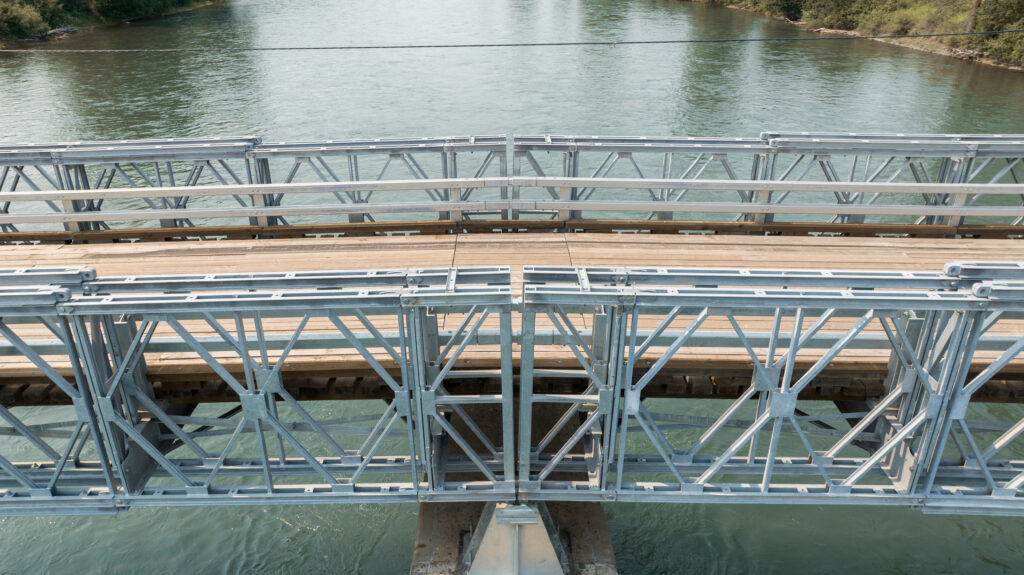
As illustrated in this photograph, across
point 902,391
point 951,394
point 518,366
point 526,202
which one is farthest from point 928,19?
point 518,366

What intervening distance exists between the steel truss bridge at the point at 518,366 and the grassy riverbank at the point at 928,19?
50.5m

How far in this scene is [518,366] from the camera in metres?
9.15

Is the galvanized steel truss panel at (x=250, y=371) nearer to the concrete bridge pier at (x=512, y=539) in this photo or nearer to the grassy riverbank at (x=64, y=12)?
the concrete bridge pier at (x=512, y=539)

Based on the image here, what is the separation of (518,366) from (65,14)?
237ft

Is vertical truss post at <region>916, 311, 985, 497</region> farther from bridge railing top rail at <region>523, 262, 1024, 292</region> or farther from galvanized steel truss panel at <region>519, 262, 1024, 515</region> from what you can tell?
bridge railing top rail at <region>523, 262, 1024, 292</region>

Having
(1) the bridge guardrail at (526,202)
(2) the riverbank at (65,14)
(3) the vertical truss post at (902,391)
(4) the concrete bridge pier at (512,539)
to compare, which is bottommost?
(4) the concrete bridge pier at (512,539)

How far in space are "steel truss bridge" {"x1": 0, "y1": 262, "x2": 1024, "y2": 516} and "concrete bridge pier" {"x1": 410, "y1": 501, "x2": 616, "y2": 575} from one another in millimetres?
503

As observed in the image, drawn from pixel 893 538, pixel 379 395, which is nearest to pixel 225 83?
pixel 379 395

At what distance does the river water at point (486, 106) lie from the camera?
40.0ft

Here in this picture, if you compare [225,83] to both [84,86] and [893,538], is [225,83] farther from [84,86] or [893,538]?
[893,538]

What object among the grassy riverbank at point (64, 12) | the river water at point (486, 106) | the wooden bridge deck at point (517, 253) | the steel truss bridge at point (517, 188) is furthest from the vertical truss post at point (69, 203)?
the grassy riverbank at point (64, 12)

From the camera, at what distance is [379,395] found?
31.3 ft

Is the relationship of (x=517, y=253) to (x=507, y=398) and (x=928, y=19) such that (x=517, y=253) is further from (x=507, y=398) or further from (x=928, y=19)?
(x=928, y=19)

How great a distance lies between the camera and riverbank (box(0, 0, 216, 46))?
57.0 metres
